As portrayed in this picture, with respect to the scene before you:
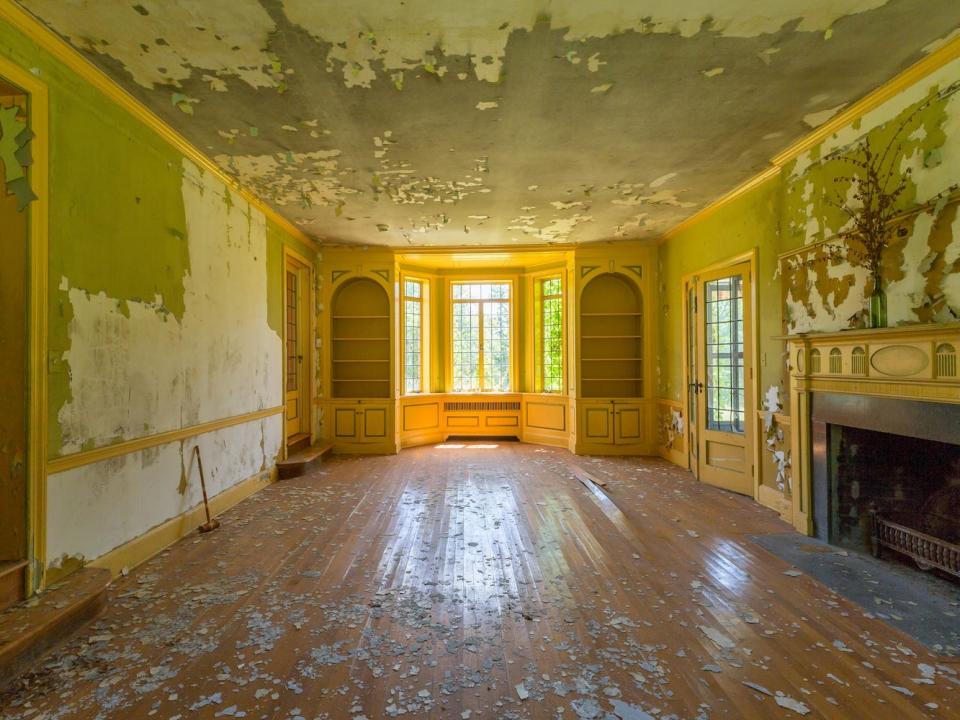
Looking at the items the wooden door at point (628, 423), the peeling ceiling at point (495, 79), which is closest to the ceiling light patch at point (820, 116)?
the peeling ceiling at point (495, 79)

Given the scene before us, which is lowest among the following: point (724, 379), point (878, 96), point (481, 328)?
point (724, 379)

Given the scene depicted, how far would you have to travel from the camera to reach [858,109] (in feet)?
9.93

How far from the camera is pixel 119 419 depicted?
2854 millimetres

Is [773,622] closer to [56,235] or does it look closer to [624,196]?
[624,196]

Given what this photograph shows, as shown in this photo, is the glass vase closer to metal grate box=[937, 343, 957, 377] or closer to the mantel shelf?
the mantel shelf

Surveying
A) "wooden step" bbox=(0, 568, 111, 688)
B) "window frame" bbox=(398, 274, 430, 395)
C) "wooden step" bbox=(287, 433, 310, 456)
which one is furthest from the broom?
"window frame" bbox=(398, 274, 430, 395)

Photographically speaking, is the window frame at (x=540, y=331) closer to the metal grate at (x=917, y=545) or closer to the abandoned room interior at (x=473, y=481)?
the abandoned room interior at (x=473, y=481)

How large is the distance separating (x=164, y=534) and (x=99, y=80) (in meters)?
2.92

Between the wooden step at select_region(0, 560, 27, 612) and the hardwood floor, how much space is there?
389mm

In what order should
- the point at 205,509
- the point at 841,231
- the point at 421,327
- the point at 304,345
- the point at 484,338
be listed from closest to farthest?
1. the point at 841,231
2. the point at 205,509
3. the point at 304,345
4. the point at 421,327
5. the point at 484,338

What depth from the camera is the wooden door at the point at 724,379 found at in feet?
14.8

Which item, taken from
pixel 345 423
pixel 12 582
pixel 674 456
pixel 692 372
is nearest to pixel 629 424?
pixel 674 456

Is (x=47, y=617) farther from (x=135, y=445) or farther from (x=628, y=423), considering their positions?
(x=628, y=423)

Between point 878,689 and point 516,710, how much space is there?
1440 mm
